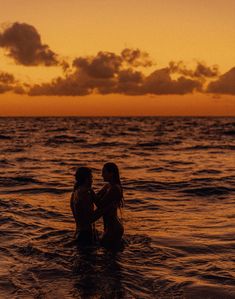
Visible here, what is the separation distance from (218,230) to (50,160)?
19669 millimetres

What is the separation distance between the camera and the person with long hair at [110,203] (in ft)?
26.7

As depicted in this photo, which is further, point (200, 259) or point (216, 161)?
point (216, 161)

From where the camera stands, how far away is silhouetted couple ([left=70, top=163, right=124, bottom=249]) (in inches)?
325

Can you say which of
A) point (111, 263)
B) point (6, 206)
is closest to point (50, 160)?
point (6, 206)

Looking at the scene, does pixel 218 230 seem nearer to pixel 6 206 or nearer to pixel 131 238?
pixel 131 238

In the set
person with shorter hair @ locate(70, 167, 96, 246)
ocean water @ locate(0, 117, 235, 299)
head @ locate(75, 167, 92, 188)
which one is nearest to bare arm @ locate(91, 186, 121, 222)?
person with shorter hair @ locate(70, 167, 96, 246)

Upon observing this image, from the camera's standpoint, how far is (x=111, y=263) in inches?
319

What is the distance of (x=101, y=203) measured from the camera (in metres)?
8.39

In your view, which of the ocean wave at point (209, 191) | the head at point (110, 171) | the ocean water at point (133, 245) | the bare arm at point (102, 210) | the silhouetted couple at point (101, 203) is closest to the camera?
the ocean water at point (133, 245)

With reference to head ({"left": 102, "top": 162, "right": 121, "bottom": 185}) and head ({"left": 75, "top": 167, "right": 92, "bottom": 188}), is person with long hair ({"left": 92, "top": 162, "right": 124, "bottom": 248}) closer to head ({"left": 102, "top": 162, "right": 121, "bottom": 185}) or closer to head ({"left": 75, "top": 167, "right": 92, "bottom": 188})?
head ({"left": 102, "top": 162, "right": 121, "bottom": 185})

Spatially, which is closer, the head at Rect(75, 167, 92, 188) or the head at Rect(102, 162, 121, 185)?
the head at Rect(102, 162, 121, 185)

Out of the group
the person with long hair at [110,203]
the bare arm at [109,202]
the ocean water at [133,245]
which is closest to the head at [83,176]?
the person with long hair at [110,203]

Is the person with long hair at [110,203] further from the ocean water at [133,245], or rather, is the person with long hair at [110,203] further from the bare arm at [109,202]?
the ocean water at [133,245]

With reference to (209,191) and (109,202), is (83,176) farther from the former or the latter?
(209,191)
